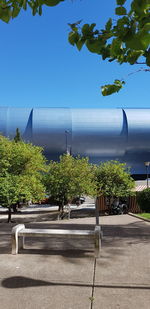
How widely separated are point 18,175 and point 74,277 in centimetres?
1640

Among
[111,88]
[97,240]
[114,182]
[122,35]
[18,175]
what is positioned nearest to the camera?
[122,35]

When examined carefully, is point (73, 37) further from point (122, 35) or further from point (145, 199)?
point (145, 199)

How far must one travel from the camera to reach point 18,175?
2027cm

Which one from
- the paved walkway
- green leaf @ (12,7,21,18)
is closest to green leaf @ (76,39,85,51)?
green leaf @ (12,7,21,18)

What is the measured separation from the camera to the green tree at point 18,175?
16.4 metres

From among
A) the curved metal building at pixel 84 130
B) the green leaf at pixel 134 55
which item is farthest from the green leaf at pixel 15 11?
the curved metal building at pixel 84 130

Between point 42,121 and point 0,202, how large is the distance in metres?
42.7

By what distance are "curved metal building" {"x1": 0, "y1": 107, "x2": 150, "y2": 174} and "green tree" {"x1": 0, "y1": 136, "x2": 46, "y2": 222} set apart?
3470 cm

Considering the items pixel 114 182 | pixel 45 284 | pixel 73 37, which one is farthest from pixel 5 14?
pixel 114 182

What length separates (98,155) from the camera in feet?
198

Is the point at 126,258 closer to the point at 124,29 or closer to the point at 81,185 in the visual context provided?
the point at 124,29

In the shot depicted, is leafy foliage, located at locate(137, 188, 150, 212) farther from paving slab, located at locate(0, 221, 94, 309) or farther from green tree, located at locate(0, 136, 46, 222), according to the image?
paving slab, located at locate(0, 221, 94, 309)

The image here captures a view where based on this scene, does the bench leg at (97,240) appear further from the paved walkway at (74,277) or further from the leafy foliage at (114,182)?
the leafy foliage at (114,182)

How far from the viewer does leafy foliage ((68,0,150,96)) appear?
6.08ft
